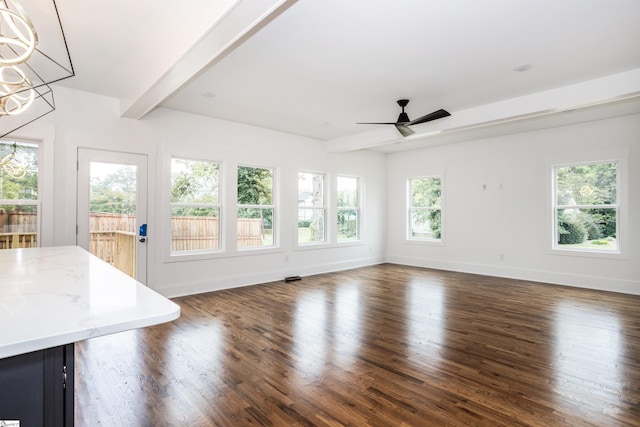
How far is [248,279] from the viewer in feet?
18.8

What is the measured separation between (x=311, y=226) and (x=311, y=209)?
343 millimetres

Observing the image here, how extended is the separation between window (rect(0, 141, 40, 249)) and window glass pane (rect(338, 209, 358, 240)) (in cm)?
510

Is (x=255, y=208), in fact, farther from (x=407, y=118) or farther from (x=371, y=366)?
(x=371, y=366)

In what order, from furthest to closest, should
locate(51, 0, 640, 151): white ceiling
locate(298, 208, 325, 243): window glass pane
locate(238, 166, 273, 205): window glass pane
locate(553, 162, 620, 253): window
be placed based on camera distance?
locate(298, 208, 325, 243): window glass pane < locate(238, 166, 273, 205): window glass pane < locate(553, 162, 620, 253): window < locate(51, 0, 640, 151): white ceiling

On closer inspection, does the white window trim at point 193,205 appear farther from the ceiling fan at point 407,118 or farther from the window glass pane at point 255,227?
the ceiling fan at point 407,118

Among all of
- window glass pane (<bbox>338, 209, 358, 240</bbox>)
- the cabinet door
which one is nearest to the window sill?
window glass pane (<bbox>338, 209, 358, 240</bbox>)

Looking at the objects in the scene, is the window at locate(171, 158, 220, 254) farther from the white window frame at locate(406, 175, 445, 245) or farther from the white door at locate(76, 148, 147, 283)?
the white window frame at locate(406, 175, 445, 245)

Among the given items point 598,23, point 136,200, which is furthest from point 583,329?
point 136,200

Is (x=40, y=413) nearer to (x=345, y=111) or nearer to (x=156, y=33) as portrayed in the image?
(x=156, y=33)

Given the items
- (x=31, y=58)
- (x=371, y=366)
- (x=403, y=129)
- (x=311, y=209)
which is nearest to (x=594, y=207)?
(x=403, y=129)

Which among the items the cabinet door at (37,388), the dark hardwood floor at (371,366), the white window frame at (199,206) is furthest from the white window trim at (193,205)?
the cabinet door at (37,388)

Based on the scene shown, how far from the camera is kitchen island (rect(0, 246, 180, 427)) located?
0.90 metres

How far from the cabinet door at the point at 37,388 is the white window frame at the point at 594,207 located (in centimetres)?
680

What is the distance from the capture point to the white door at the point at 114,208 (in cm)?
418
